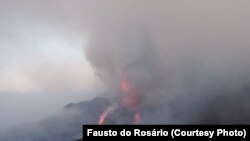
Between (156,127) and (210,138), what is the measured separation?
6.84 m

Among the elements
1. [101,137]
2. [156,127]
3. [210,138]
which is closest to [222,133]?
[210,138]

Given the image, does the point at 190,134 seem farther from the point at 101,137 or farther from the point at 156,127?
the point at 101,137

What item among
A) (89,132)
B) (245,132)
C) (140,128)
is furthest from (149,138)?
(245,132)

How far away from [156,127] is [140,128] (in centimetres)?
232

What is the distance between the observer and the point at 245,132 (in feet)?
141

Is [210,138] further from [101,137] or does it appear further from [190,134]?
[101,137]

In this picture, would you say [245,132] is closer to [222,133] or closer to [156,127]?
[222,133]

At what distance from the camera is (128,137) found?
143ft

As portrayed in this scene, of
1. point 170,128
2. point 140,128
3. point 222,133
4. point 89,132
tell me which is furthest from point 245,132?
point 89,132

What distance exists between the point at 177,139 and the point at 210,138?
402 cm

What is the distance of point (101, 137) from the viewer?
41688 millimetres
